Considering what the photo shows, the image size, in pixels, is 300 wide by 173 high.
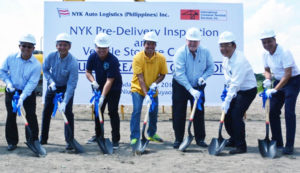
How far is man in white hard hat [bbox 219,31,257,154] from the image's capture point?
200 inches

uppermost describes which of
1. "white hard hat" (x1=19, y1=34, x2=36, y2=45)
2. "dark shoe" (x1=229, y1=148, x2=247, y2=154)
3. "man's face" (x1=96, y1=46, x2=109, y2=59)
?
"white hard hat" (x1=19, y1=34, x2=36, y2=45)

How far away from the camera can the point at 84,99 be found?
845cm

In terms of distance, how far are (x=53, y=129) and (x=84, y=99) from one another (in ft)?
4.25

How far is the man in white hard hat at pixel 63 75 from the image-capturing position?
5359 millimetres

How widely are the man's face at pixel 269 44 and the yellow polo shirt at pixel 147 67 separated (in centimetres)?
159

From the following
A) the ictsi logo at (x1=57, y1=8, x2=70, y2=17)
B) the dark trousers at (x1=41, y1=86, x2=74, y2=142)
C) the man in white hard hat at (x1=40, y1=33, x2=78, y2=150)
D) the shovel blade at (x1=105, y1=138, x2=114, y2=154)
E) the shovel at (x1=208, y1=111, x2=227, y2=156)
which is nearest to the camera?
the shovel at (x1=208, y1=111, x2=227, y2=156)

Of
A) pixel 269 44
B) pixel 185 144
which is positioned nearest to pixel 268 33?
pixel 269 44

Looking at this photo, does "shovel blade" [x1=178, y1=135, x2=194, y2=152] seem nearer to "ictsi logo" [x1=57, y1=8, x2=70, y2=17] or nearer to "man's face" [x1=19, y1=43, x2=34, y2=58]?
"man's face" [x1=19, y1=43, x2=34, y2=58]

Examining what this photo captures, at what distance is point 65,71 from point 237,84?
2.59 meters

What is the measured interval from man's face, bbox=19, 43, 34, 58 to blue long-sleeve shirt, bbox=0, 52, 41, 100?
80 millimetres

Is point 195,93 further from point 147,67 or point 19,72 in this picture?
point 19,72

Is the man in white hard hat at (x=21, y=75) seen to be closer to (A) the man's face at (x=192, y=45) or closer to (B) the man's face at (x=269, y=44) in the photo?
(A) the man's face at (x=192, y=45)

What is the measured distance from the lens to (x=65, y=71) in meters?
5.47

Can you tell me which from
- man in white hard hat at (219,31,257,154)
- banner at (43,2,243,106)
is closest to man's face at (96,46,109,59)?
man in white hard hat at (219,31,257,154)
